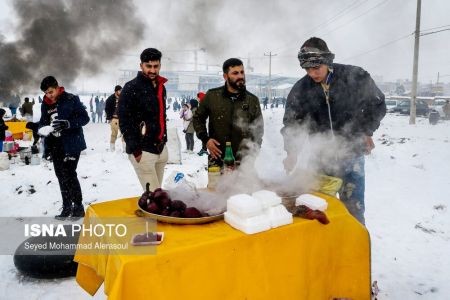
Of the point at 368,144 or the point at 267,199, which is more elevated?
the point at 368,144

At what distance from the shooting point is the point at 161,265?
1.54 m

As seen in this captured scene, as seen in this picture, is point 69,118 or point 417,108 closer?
point 69,118

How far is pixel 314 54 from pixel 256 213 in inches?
60.6

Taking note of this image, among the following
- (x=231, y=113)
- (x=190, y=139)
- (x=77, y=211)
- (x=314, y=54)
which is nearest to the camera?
(x=314, y=54)

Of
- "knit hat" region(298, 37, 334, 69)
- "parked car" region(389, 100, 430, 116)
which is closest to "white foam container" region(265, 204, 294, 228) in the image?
"knit hat" region(298, 37, 334, 69)

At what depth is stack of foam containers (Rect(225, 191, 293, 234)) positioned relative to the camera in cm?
176

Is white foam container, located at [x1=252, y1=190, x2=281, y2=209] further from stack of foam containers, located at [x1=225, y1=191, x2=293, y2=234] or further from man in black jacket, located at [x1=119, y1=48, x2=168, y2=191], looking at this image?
man in black jacket, located at [x1=119, y1=48, x2=168, y2=191]

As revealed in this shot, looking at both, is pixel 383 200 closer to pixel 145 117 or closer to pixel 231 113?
pixel 231 113

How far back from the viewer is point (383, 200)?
503 centimetres

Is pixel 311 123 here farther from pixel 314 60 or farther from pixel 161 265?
pixel 161 265

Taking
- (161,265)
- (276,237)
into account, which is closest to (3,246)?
(161,265)

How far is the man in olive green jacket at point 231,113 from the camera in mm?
3301

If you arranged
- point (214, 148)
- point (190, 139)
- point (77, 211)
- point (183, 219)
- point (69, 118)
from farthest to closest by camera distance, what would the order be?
1. point (190, 139)
2. point (77, 211)
3. point (69, 118)
4. point (214, 148)
5. point (183, 219)

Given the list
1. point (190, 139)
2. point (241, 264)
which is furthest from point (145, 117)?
point (190, 139)
